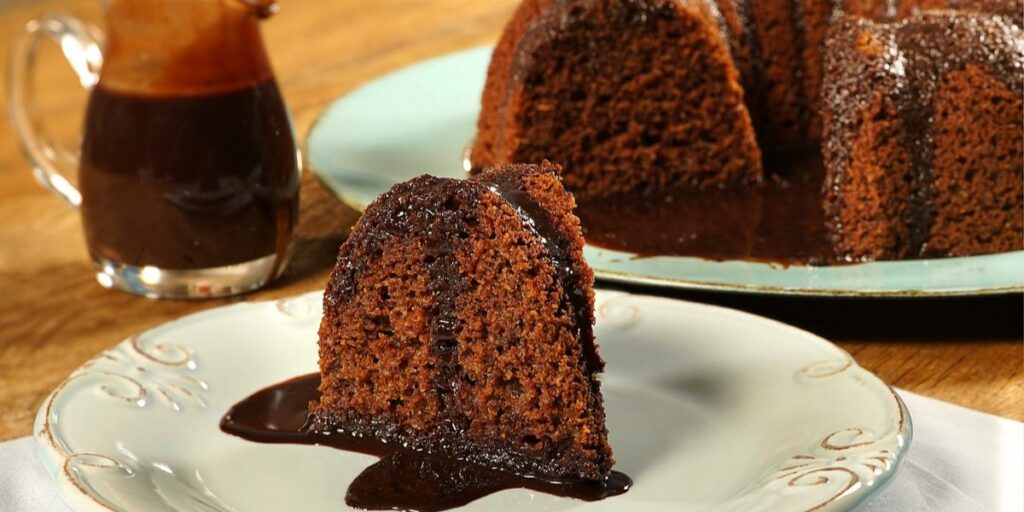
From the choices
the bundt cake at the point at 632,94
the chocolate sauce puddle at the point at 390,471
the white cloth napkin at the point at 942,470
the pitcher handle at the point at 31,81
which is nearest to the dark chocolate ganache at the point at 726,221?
the bundt cake at the point at 632,94

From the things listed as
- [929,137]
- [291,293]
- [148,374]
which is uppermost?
[929,137]

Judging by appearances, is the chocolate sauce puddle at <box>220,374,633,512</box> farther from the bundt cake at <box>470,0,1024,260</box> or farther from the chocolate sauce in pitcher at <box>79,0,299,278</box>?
the bundt cake at <box>470,0,1024,260</box>

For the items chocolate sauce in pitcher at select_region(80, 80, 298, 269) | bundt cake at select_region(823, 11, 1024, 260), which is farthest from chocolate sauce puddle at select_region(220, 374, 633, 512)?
bundt cake at select_region(823, 11, 1024, 260)

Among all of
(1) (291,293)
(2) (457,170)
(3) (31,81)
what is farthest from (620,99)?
(3) (31,81)

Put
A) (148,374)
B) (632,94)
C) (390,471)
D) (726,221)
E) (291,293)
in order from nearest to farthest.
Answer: (390,471) < (148,374) < (291,293) < (726,221) < (632,94)

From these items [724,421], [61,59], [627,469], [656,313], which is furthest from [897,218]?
[61,59]

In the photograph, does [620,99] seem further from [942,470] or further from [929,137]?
[942,470]

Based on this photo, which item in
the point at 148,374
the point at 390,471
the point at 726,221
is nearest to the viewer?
the point at 390,471

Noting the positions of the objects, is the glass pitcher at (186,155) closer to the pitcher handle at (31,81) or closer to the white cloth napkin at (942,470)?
the pitcher handle at (31,81)
